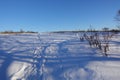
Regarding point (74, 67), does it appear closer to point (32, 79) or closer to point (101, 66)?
point (101, 66)

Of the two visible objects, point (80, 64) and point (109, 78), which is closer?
point (109, 78)

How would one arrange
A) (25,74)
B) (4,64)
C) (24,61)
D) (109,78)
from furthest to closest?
(24,61) < (4,64) < (25,74) < (109,78)

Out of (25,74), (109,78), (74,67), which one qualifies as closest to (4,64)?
(25,74)

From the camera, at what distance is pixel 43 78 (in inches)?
113

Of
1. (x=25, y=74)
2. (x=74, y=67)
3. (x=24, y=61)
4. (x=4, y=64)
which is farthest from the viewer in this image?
(x=24, y=61)

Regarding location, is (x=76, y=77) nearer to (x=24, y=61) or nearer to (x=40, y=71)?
(x=40, y=71)

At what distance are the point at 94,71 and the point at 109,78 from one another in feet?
1.27

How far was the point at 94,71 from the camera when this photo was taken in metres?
3.15

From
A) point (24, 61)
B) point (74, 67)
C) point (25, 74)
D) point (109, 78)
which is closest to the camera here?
point (109, 78)

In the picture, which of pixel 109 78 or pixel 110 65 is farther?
pixel 110 65

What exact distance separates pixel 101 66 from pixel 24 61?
64.6 inches

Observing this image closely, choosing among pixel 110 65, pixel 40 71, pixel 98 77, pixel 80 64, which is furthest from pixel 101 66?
pixel 40 71

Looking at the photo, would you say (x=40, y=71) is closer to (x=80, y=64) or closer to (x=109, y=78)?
(x=80, y=64)

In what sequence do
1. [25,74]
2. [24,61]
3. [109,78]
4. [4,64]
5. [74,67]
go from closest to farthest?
1. [109,78]
2. [25,74]
3. [74,67]
4. [4,64]
5. [24,61]
